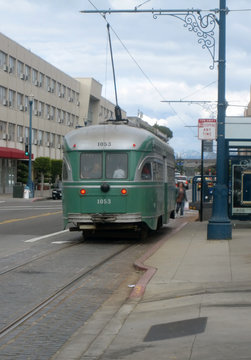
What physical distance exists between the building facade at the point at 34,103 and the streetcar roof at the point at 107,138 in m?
36.0

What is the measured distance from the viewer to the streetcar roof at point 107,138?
17.2 m

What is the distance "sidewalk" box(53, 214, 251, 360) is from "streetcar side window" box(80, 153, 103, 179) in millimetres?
4785

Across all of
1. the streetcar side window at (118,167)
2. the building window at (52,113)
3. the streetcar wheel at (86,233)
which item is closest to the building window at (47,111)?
the building window at (52,113)

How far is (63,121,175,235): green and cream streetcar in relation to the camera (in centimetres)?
1697

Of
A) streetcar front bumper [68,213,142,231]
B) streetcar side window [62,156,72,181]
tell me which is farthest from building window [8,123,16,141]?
streetcar front bumper [68,213,142,231]

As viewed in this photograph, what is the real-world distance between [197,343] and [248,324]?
97 cm

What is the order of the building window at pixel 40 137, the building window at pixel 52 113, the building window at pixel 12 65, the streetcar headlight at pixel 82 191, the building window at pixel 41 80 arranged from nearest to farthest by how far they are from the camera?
1. the streetcar headlight at pixel 82 191
2. the building window at pixel 12 65
3. the building window at pixel 41 80
4. the building window at pixel 40 137
5. the building window at pixel 52 113

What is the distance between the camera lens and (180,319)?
781 centimetres

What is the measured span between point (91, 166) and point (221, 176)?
344 cm

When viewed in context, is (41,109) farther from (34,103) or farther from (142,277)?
(142,277)

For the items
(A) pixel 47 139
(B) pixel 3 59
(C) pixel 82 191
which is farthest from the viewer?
(A) pixel 47 139

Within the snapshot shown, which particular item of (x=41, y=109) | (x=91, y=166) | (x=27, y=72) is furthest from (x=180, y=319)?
(x=41, y=109)

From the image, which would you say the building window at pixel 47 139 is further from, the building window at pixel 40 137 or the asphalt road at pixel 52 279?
the asphalt road at pixel 52 279

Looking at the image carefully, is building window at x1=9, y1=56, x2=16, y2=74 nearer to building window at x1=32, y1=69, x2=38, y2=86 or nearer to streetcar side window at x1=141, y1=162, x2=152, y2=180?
building window at x1=32, y1=69, x2=38, y2=86
